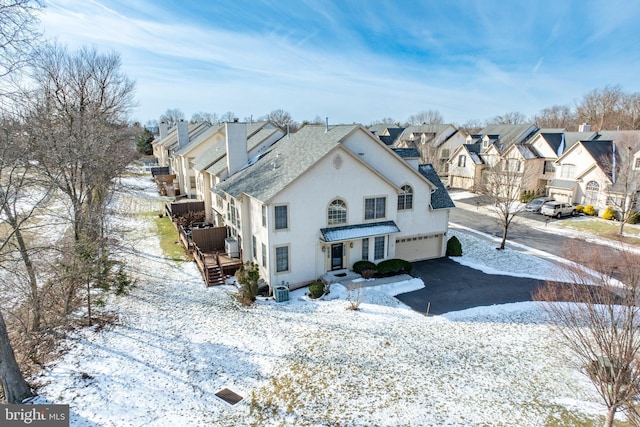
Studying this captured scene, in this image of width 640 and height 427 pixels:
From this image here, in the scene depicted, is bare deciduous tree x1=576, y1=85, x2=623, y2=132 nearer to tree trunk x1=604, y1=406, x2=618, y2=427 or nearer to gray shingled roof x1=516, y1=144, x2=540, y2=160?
gray shingled roof x1=516, y1=144, x2=540, y2=160

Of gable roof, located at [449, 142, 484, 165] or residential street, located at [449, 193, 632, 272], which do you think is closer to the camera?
residential street, located at [449, 193, 632, 272]

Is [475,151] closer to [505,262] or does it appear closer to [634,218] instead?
[634,218]

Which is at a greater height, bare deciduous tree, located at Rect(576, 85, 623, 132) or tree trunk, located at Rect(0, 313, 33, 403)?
bare deciduous tree, located at Rect(576, 85, 623, 132)

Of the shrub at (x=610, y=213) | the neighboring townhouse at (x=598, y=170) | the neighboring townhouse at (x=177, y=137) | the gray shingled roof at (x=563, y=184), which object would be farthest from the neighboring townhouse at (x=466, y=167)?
the neighboring townhouse at (x=177, y=137)

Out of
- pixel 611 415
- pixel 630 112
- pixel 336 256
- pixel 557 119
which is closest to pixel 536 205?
pixel 336 256

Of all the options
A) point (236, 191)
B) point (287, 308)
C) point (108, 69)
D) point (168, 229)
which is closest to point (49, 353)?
point (287, 308)

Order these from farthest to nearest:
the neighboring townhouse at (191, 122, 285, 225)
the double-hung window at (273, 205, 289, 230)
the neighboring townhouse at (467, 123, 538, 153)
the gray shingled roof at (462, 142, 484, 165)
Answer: the neighboring townhouse at (467, 123, 538, 153) → the gray shingled roof at (462, 142, 484, 165) → the neighboring townhouse at (191, 122, 285, 225) → the double-hung window at (273, 205, 289, 230)

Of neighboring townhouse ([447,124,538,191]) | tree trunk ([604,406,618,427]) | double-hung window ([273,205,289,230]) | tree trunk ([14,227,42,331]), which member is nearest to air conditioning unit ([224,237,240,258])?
double-hung window ([273,205,289,230])
